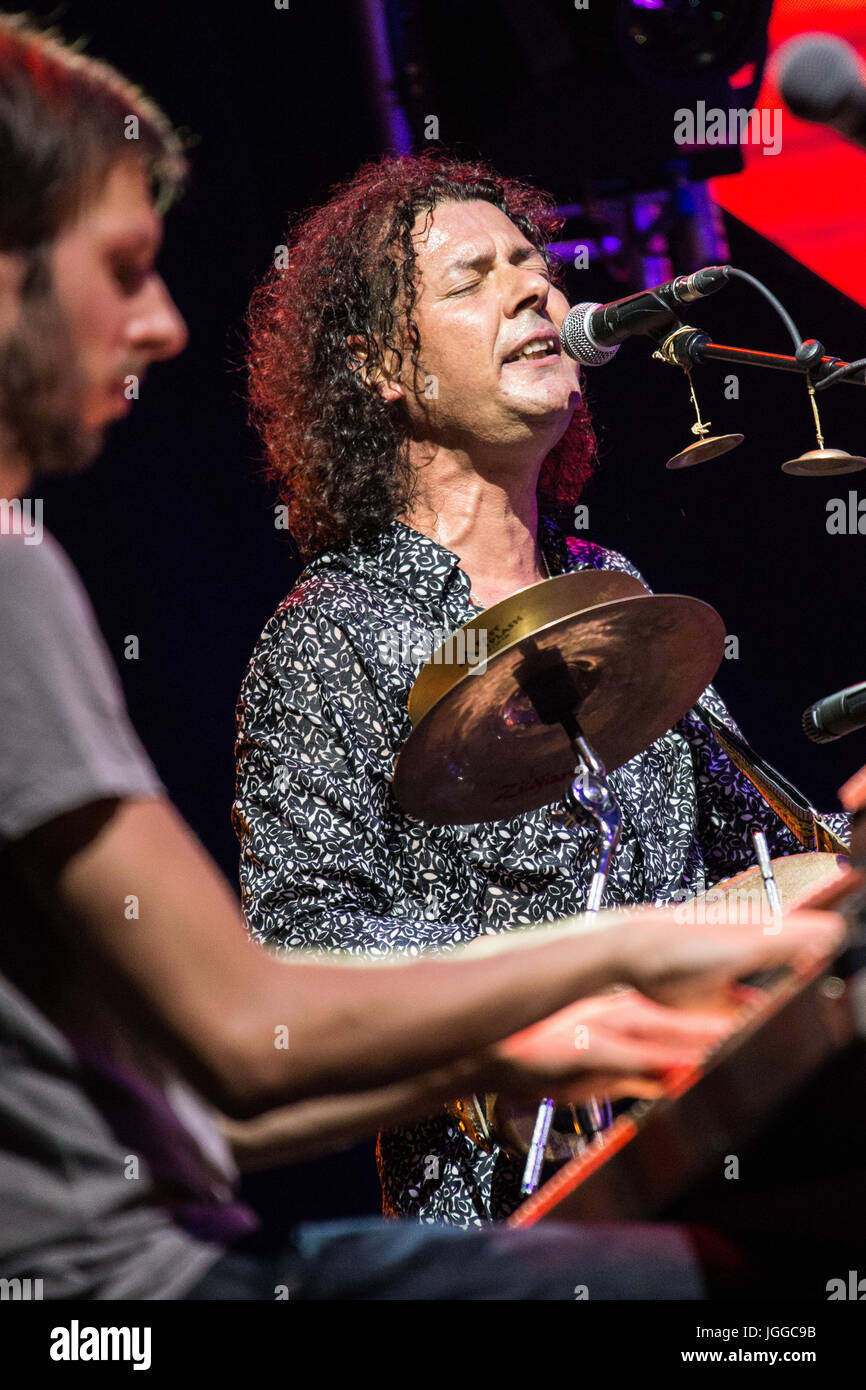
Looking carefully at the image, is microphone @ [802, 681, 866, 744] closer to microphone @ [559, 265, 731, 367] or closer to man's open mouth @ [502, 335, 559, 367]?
microphone @ [559, 265, 731, 367]

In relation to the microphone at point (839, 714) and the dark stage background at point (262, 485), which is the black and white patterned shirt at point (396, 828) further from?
the microphone at point (839, 714)

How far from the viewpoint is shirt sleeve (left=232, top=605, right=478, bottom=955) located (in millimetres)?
2316

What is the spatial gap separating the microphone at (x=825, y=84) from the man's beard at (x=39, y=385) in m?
0.66

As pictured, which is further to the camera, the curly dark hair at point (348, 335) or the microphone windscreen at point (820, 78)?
the curly dark hair at point (348, 335)

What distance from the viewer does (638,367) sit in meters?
4.02

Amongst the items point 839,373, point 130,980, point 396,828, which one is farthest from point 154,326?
point 396,828

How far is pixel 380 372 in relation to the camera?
3174 millimetres

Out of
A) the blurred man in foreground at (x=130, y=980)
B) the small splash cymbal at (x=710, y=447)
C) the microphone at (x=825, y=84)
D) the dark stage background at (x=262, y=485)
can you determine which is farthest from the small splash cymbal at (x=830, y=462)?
the blurred man in foreground at (x=130, y=980)

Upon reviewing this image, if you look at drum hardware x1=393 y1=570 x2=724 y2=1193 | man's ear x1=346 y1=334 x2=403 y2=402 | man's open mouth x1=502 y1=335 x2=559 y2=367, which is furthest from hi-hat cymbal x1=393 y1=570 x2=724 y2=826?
man's ear x1=346 y1=334 x2=403 y2=402

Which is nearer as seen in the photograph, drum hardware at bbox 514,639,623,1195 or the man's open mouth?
drum hardware at bbox 514,639,623,1195

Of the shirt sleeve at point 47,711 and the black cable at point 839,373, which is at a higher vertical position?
the black cable at point 839,373

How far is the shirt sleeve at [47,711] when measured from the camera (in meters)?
0.93

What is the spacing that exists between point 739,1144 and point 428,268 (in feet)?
8.35

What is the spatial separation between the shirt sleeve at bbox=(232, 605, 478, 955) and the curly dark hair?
0.52 m
